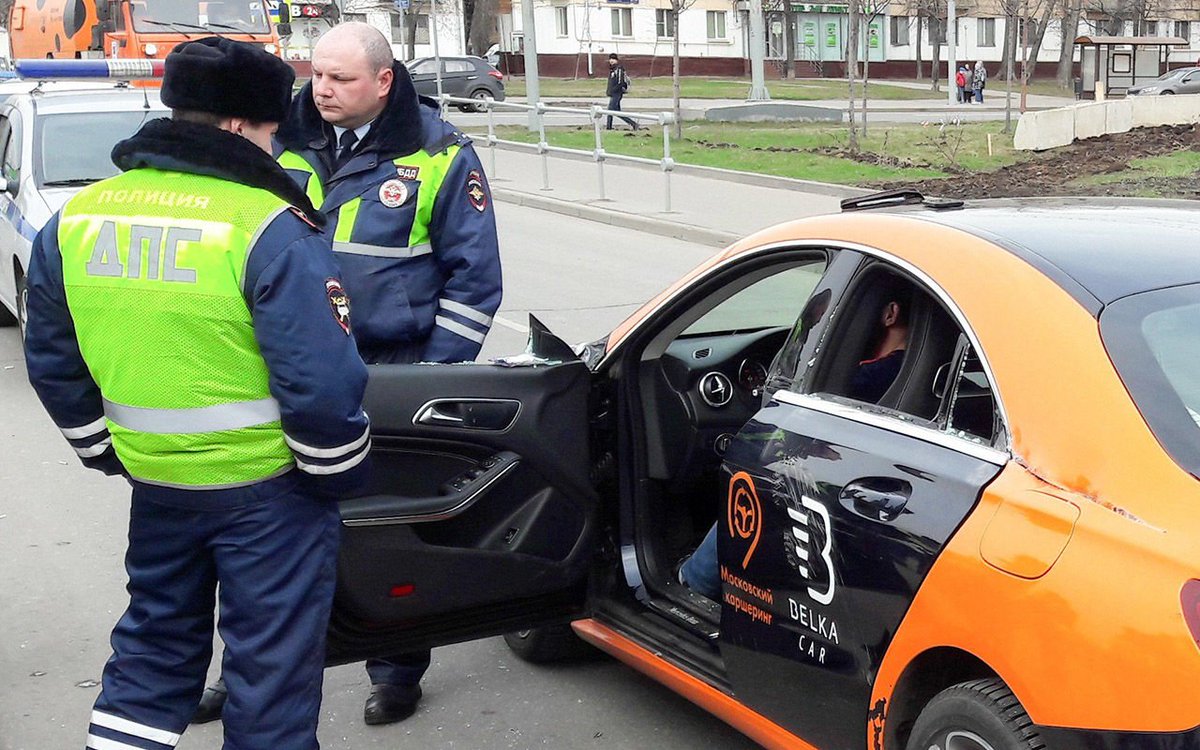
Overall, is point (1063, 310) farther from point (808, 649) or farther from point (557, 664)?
point (557, 664)

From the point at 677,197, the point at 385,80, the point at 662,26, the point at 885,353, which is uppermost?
the point at 662,26

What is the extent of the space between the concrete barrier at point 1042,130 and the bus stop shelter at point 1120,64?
2494 centimetres

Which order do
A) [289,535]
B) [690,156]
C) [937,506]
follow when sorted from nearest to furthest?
[937,506] → [289,535] → [690,156]

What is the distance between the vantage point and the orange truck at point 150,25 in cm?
2075

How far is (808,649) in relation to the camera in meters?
3.17

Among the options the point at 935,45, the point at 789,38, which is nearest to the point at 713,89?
the point at 789,38

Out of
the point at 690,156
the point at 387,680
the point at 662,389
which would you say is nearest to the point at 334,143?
the point at 662,389

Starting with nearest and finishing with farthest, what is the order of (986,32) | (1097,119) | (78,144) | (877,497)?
(877,497) < (78,144) < (1097,119) < (986,32)

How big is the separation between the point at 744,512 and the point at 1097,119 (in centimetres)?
2396

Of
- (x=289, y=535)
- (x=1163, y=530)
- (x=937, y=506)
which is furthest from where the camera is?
(x=289, y=535)

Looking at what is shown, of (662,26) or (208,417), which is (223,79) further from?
(662,26)

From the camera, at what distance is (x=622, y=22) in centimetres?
6375

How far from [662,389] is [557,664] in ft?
3.27

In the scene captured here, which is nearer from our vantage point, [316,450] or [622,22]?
[316,450]
